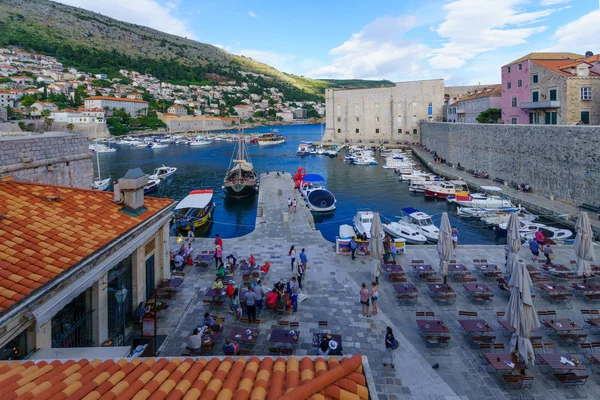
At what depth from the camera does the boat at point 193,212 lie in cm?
1945

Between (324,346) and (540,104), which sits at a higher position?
(540,104)

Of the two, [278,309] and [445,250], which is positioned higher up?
[445,250]

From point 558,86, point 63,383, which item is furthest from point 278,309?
point 558,86

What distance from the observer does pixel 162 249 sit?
10297mm

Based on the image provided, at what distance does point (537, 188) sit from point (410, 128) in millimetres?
40066

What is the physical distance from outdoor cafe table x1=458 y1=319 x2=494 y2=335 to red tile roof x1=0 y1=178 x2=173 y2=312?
7.06 meters

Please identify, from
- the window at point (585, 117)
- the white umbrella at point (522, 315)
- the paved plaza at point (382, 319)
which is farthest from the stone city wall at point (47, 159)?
the window at point (585, 117)

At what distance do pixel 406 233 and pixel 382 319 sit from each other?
9467mm

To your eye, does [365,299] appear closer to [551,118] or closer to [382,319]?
[382,319]

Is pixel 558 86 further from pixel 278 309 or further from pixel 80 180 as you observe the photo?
pixel 80 180

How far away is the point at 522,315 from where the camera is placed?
641 centimetres

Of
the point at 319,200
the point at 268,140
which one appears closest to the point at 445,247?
the point at 319,200

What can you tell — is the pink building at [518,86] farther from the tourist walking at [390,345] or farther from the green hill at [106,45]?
the green hill at [106,45]

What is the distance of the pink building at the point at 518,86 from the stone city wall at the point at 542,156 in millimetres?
4240
